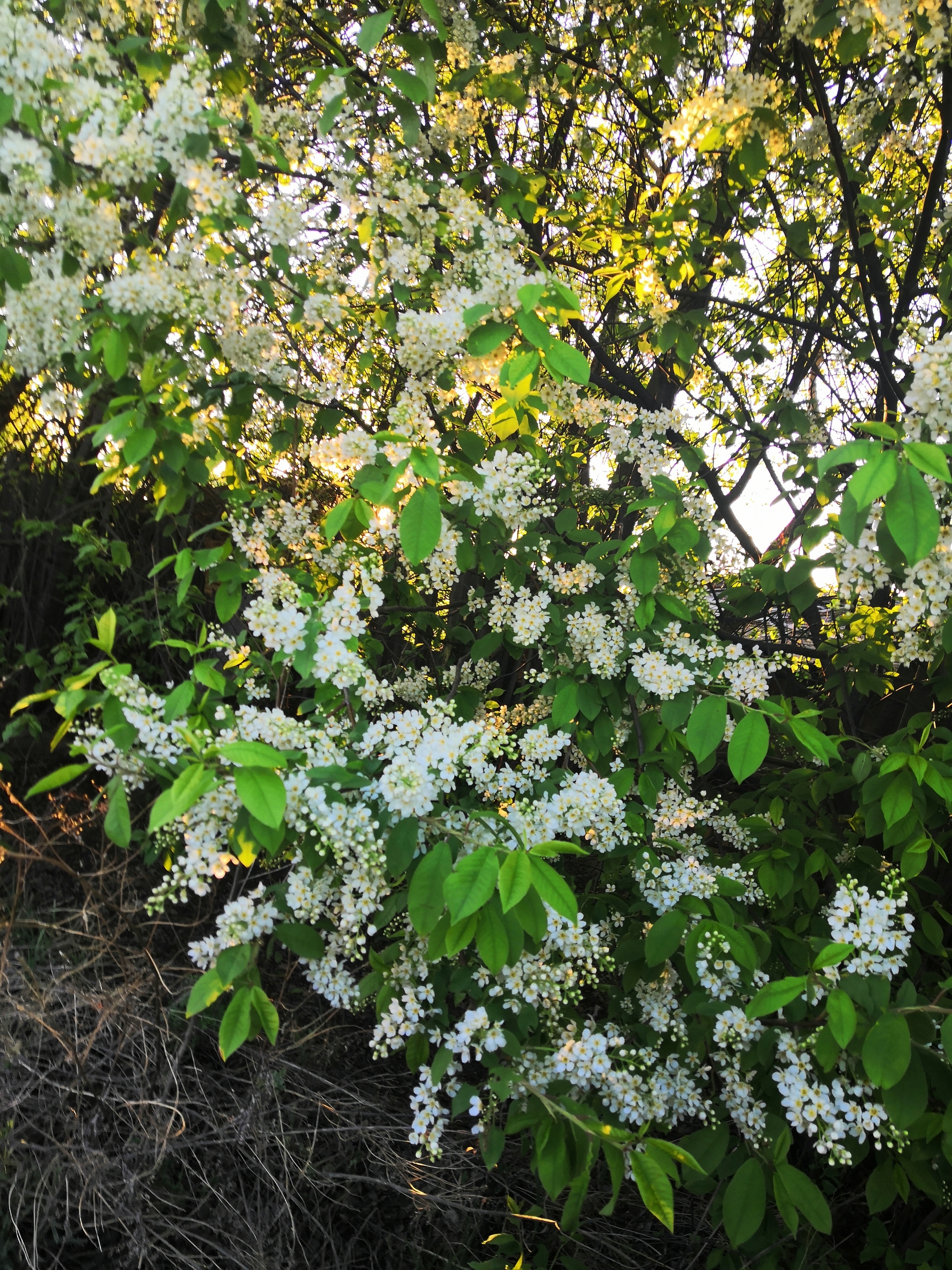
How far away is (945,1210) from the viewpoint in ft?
8.23

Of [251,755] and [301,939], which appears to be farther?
[301,939]

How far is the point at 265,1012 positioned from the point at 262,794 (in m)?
0.48

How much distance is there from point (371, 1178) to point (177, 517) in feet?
7.96

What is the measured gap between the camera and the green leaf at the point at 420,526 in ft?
5.18

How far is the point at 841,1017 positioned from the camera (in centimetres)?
143

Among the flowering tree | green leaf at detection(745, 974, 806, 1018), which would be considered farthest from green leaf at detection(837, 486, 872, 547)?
green leaf at detection(745, 974, 806, 1018)

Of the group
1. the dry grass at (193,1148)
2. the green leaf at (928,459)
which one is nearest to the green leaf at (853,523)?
the green leaf at (928,459)

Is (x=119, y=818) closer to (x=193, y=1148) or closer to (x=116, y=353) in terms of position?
(x=116, y=353)

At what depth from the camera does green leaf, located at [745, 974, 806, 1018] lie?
4.79ft

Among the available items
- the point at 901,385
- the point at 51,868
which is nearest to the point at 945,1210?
the point at 901,385

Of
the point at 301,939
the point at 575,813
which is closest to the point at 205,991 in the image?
the point at 301,939

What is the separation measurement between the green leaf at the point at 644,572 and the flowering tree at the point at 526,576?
0.02 meters

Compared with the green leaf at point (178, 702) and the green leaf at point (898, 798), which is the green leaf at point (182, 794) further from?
the green leaf at point (898, 798)

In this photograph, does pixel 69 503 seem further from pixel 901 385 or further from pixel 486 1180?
pixel 901 385
